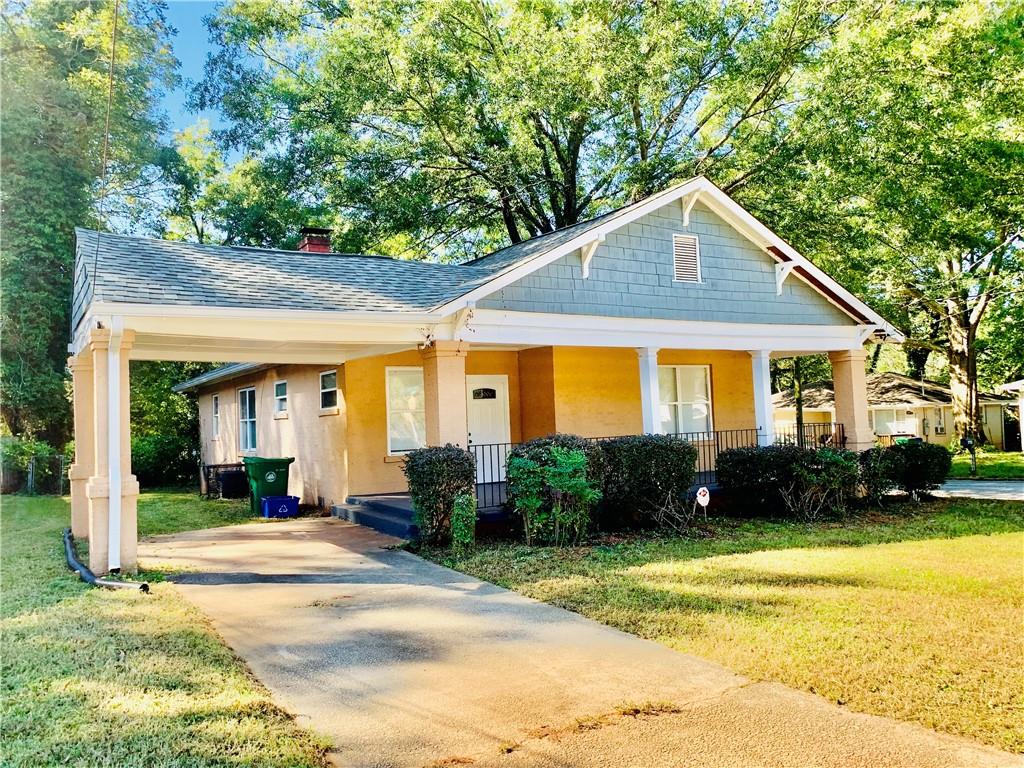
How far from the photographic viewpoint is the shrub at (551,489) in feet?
32.2

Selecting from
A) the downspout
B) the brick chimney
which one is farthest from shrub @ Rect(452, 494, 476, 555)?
the brick chimney

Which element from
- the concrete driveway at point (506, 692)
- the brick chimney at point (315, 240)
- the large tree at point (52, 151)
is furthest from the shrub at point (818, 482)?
the large tree at point (52, 151)

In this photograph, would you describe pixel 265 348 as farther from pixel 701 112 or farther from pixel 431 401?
pixel 701 112

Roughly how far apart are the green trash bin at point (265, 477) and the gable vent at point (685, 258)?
8.36 metres

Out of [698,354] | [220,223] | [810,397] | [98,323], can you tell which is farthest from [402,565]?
[810,397]

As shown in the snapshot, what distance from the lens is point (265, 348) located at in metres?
12.4

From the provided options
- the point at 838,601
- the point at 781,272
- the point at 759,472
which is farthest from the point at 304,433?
the point at 838,601

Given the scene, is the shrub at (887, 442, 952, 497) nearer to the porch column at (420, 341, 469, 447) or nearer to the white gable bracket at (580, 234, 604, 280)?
the white gable bracket at (580, 234, 604, 280)

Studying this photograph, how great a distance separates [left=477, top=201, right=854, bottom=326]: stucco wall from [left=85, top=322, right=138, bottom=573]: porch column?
16.9 ft

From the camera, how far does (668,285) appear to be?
44.5 feet

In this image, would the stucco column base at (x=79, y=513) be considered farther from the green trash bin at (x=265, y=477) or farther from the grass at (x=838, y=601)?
the grass at (x=838, y=601)

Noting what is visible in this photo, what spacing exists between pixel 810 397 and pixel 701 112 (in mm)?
14192

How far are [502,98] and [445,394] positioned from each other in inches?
541

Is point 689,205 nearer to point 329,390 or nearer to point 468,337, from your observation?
point 468,337
